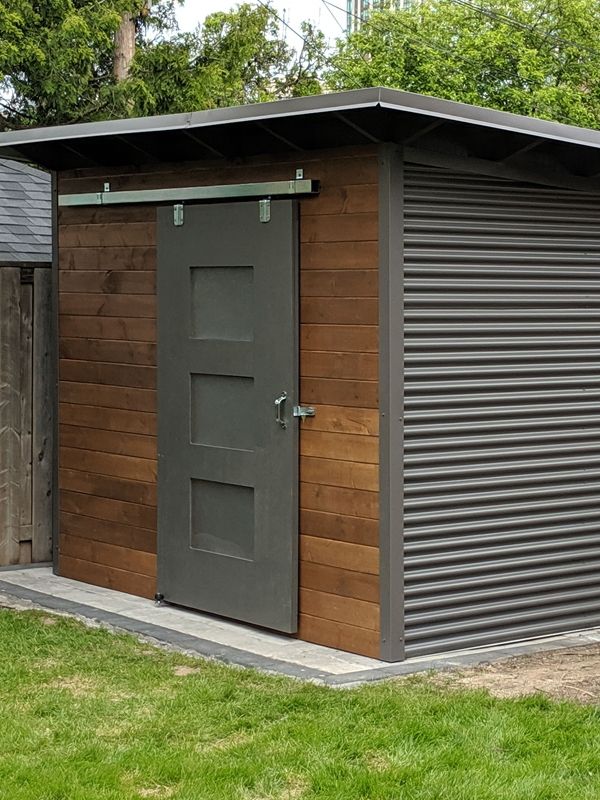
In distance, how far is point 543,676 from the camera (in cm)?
582

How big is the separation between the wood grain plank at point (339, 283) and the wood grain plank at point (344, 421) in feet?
1.72

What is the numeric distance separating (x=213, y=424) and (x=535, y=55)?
3145 centimetres

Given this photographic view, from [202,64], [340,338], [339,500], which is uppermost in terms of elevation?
[202,64]

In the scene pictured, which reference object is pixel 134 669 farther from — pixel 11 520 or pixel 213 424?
pixel 11 520

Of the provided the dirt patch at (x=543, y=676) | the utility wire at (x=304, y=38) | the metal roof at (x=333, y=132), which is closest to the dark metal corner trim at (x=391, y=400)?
the metal roof at (x=333, y=132)

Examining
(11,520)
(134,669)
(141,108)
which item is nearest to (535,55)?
(141,108)

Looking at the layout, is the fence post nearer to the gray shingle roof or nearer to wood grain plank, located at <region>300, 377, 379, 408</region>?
the gray shingle roof

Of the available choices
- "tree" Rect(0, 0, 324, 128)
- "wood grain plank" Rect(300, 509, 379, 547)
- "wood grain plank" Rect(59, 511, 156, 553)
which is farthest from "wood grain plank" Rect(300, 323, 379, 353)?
"tree" Rect(0, 0, 324, 128)

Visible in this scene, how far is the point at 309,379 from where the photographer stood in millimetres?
6480

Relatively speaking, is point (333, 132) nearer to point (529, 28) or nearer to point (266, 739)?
point (266, 739)

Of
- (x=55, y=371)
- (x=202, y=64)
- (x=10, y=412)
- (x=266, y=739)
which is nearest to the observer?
(x=266, y=739)

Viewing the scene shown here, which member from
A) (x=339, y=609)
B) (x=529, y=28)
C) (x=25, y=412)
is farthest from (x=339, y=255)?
(x=529, y=28)

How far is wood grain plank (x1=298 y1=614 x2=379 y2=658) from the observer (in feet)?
20.3

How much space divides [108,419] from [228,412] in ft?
3.62
